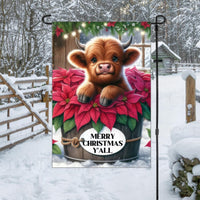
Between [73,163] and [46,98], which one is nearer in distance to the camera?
[73,163]

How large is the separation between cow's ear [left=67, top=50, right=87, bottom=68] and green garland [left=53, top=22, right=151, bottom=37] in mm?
216

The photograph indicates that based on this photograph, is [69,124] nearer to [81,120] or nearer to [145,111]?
[81,120]

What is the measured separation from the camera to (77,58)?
11.1ft

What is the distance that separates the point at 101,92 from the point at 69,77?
0.36m

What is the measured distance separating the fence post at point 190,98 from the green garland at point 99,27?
0.86 meters

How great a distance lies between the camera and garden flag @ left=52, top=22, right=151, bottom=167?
3369mm

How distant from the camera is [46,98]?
6.29m

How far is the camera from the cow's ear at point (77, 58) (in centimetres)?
337

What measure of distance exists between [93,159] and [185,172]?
0.92 meters

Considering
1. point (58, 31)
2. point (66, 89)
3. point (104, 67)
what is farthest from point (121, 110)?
point (58, 31)

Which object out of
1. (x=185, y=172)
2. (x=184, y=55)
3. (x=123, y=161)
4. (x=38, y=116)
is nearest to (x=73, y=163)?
(x=123, y=161)

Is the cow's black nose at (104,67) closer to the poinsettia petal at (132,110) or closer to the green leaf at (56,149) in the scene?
the poinsettia petal at (132,110)

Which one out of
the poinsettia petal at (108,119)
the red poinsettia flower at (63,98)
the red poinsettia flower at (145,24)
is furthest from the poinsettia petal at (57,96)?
the red poinsettia flower at (145,24)

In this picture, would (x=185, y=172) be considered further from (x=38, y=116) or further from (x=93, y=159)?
(x=38, y=116)
